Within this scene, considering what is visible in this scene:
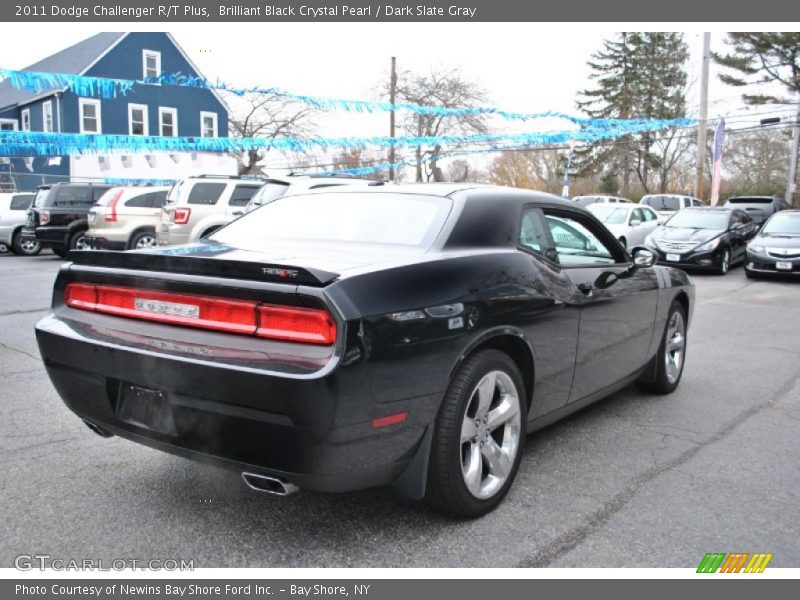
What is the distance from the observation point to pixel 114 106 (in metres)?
32.2

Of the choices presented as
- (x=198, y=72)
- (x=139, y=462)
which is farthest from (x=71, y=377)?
(x=198, y=72)

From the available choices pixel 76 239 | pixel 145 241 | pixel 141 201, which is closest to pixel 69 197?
pixel 76 239

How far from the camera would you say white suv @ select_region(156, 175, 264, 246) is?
1334 centimetres

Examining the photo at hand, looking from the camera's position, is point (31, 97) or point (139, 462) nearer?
point (139, 462)

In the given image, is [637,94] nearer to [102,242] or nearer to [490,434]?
[102,242]

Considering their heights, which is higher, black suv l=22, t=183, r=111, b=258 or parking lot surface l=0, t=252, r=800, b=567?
black suv l=22, t=183, r=111, b=258

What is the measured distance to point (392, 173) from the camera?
32656mm

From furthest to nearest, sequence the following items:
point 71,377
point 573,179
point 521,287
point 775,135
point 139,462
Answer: point 573,179 → point 775,135 → point 139,462 → point 521,287 → point 71,377

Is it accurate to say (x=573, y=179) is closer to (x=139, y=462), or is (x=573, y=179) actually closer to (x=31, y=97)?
(x=31, y=97)

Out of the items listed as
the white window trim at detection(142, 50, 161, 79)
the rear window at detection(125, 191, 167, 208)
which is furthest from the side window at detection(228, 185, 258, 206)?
the white window trim at detection(142, 50, 161, 79)

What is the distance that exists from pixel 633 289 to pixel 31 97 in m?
37.7

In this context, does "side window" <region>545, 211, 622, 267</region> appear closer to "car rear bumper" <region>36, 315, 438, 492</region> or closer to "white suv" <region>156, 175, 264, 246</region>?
"car rear bumper" <region>36, 315, 438, 492</region>

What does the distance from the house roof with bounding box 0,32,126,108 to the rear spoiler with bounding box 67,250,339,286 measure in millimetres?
32108

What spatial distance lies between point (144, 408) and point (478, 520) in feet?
5.09
